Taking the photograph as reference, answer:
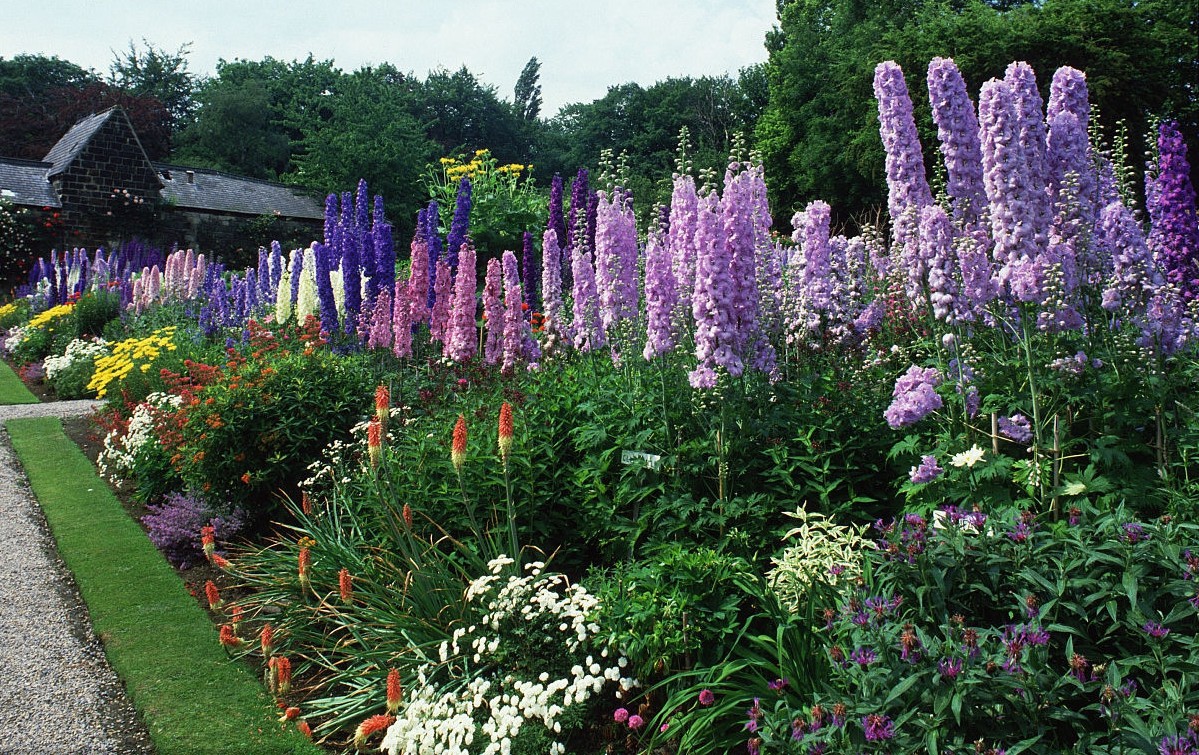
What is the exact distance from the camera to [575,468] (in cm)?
465

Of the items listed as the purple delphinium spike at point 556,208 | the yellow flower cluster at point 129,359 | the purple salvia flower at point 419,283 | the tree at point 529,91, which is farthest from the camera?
the tree at point 529,91

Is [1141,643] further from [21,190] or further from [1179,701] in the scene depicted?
[21,190]

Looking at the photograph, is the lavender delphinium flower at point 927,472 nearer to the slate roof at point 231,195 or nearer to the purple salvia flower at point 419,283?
the purple salvia flower at point 419,283

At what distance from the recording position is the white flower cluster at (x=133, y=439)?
756 centimetres

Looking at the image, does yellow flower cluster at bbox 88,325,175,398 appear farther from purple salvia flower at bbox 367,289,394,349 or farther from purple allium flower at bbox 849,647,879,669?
purple allium flower at bbox 849,647,879,669

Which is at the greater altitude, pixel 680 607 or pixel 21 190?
pixel 21 190

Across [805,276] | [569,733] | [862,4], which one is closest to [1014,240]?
[805,276]

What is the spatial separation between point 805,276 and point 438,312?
3.36 m

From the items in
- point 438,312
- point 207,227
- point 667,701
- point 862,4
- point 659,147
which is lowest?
point 667,701

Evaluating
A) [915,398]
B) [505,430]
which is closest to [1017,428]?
[915,398]

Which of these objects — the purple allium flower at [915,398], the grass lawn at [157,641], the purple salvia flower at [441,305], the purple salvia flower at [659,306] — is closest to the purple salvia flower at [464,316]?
the purple salvia flower at [441,305]

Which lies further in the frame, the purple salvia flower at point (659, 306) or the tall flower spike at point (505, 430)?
the purple salvia flower at point (659, 306)

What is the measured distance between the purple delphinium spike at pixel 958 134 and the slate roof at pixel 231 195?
2736cm

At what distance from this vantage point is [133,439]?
25.5ft
